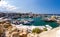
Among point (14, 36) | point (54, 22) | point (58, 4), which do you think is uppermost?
point (58, 4)

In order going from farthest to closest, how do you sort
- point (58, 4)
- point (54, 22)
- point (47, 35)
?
point (54, 22) → point (58, 4) → point (47, 35)

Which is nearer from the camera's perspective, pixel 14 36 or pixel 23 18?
pixel 14 36

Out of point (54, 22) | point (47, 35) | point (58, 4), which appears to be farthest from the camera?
point (54, 22)

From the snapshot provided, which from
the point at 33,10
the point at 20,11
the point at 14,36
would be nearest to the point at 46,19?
the point at 33,10

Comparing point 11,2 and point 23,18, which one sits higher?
point 11,2

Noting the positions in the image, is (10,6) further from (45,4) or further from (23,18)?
(45,4)

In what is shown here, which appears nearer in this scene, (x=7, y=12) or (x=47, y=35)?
(x=47, y=35)

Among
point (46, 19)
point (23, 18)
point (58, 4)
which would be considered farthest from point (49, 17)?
point (23, 18)

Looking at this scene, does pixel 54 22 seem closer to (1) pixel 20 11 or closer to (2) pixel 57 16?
(2) pixel 57 16

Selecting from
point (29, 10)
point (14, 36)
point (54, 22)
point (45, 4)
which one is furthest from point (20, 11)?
point (14, 36)

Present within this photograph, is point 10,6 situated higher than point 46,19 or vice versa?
point 10,6
